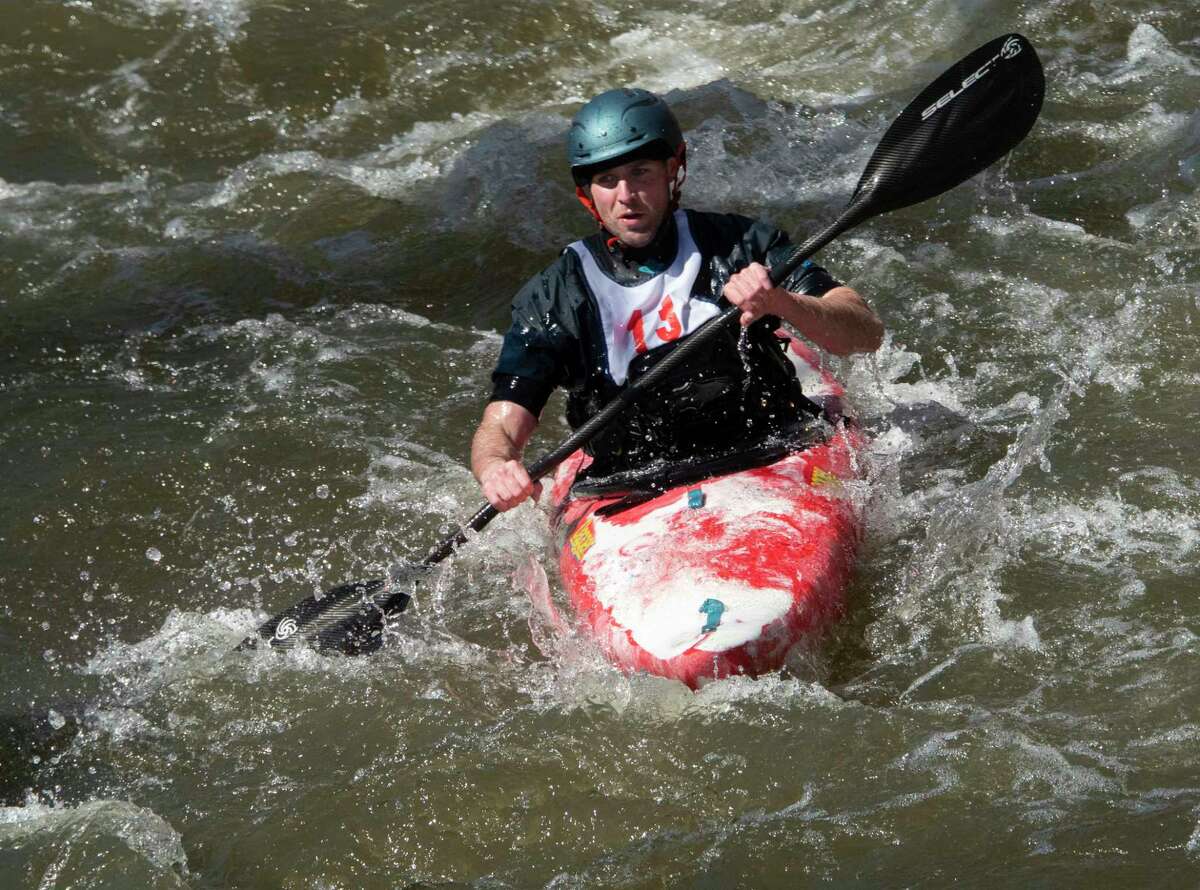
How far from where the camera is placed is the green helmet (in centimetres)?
415

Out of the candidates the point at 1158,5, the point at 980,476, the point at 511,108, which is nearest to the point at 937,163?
the point at 980,476

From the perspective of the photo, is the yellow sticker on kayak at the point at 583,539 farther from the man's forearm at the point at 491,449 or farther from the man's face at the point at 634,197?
the man's face at the point at 634,197

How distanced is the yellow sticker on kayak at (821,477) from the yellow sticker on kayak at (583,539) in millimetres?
645

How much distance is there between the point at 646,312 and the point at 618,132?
1.67 feet

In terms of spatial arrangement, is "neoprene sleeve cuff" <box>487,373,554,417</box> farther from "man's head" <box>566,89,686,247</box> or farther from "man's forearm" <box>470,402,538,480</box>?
"man's head" <box>566,89,686,247</box>

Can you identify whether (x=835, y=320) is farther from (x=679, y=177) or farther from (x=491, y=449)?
(x=491, y=449)

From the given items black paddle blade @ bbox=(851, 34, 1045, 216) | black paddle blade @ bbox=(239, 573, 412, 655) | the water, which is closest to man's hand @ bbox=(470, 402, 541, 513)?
the water

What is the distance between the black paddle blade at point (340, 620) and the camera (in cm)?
443

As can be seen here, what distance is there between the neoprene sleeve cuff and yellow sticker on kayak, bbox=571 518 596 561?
362 millimetres

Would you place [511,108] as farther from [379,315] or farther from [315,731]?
[315,731]

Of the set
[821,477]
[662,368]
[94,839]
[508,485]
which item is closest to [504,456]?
[508,485]

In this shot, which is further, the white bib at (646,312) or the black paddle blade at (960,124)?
the black paddle blade at (960,124)

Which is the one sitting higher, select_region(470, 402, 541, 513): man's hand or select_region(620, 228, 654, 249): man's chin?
select_region(620, 228, 654, 249): man's chin

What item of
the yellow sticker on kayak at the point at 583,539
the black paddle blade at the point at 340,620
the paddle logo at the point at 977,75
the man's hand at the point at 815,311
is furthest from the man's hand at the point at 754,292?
the black paddle blade at the point at 340,620
